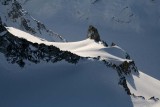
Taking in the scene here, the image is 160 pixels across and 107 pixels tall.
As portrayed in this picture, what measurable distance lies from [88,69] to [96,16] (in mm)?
46144

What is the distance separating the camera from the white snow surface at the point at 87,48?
31250 millimetres

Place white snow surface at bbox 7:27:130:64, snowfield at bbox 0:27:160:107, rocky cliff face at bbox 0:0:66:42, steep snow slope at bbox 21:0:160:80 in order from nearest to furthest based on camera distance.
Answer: snowfield at bbox 0:27:160:107 → white snow surface at bbox 7:27:130:64 → rocky cliff face at bbox 0:0:66:42 → steep snow slope at bbox 21:0:160:80

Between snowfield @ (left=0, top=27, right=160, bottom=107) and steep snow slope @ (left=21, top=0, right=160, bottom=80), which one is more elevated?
steep snow slope @ (left=21, top=0, right=160, bottom=80)

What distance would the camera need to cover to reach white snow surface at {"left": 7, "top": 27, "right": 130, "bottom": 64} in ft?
103

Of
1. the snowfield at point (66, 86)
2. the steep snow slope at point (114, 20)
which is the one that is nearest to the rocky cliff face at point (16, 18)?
the steep snow slope at point (114, 20)

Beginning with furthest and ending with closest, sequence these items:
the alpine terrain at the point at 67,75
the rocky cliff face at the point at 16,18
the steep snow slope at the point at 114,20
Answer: the steep snow slope at the point at 114,20
the rocky cliff face at the point at 16,18
the alpine terrain at the point at 67,75

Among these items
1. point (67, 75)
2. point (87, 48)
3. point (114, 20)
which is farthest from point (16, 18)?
point (114, 20)

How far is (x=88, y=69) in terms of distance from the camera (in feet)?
93.8

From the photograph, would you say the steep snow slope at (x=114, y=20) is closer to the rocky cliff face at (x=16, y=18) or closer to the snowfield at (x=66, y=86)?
the rocky cliff face at (x=16, y=18)

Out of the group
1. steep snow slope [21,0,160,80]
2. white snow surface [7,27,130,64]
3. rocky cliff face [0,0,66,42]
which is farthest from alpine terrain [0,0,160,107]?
steep snow slope [21,0,160,80]

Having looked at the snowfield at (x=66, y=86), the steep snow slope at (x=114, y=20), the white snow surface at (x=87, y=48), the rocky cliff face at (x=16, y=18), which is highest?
the steep snow slope at (x=114, y=20)

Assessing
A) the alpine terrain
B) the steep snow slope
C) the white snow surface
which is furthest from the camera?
→ the steep snow slope

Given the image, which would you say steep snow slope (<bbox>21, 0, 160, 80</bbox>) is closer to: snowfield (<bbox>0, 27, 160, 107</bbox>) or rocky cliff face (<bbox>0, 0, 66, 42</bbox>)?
rocky cliff face (<bbox>0, 0, 66, 42</bbox>)

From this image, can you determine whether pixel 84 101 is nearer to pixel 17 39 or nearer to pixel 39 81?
pixel 39 81
